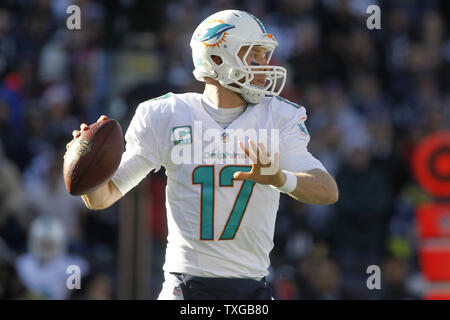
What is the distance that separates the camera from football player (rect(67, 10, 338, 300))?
4012 millimetres

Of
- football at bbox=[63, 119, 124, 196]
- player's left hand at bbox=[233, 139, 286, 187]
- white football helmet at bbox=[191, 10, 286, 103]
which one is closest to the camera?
player's left hand at bbox=[233, 139, 286, 187]

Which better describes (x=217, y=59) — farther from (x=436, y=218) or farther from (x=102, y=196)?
(x=436, y=218)

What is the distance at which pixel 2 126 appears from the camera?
8.77m

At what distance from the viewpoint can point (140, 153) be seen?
4148mm

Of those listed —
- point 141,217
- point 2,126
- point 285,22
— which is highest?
point 285,22

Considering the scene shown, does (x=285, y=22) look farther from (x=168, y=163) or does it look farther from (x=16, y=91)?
(x=168, y=163)

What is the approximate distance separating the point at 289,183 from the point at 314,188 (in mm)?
179

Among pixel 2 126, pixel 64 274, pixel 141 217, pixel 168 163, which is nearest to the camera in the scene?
pixel 168 163

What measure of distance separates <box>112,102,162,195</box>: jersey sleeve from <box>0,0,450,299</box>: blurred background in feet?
8.49

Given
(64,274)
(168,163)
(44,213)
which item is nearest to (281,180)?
(168,163)
